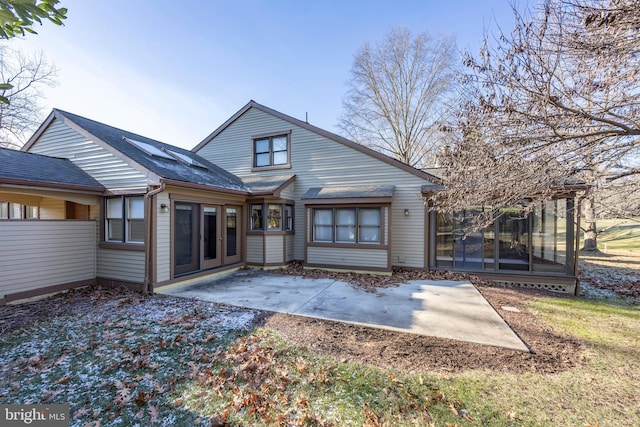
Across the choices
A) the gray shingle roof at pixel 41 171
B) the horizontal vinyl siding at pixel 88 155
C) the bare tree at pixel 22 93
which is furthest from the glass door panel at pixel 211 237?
the bare tree at pixel 22 93

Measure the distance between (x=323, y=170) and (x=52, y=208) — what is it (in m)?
9.52

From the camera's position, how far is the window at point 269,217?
10117 millimetres

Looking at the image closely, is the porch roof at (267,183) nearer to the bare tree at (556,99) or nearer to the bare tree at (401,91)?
the bare tree at (556,99)

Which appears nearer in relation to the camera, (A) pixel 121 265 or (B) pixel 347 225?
(A) pixel 121 265

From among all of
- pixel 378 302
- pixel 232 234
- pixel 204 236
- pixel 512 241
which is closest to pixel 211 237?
pixel 204 236

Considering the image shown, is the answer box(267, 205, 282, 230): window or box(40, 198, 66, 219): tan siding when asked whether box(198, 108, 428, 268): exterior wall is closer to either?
box(267, 205, 282, 230): window

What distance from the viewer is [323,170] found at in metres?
11.0

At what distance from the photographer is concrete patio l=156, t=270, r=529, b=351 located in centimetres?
467

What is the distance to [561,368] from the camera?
3.47 m

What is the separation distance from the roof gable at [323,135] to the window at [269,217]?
355 centimetres

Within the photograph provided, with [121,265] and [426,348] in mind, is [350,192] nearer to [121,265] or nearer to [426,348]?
[426,348]

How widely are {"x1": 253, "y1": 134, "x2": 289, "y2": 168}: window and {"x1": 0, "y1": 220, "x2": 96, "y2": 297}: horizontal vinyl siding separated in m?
6.57

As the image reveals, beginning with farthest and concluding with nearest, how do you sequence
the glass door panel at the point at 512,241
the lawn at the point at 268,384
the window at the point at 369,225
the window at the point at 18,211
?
1. the window at the point at 369,225
2. the window at the point at 18,211
3. the glass door panel at the point at 512,241
4. the lawn at the point at 268,384

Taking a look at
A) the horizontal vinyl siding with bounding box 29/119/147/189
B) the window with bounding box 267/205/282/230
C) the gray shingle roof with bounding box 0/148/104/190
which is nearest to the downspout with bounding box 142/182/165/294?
the horizontal vinyl siding with bounding box 29/119/147/189
